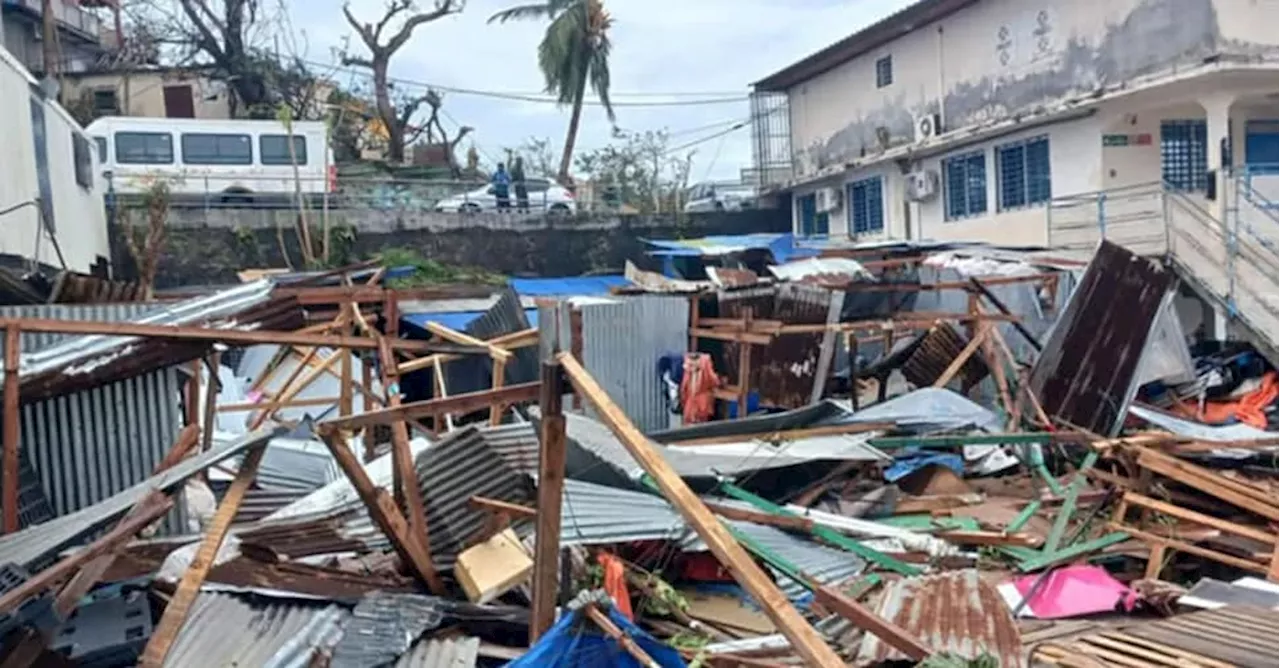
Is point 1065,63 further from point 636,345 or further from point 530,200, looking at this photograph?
point 530,200

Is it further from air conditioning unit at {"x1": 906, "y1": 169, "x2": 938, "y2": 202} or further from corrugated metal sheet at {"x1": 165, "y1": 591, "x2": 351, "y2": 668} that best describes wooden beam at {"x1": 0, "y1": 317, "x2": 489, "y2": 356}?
air conditioning unit at {"x1": 906, "y1": 169, "x2": 938, "y2": 202}

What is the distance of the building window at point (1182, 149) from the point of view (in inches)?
738

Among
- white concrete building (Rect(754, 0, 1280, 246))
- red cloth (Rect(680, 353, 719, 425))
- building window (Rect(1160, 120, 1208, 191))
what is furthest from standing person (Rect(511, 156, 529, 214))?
building window (Rect(1160, 120, 1208, 191))

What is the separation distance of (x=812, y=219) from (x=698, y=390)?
53.6ft

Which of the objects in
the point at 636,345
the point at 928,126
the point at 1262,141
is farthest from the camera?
the point at 928,126

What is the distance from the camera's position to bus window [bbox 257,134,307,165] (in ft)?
80.6

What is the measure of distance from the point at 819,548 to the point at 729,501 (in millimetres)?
821

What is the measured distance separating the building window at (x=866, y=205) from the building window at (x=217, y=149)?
14.5 metres

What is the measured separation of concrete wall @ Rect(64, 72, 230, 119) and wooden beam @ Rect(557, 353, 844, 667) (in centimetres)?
3010

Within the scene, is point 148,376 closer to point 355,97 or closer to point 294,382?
point 294,382

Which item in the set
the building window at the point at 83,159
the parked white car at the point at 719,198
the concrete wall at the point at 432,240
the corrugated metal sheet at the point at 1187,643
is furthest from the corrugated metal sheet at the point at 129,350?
the parked white car at the point at 719,198

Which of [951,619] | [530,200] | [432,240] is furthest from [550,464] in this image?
[530,200]

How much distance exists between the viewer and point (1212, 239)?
16.4 metres

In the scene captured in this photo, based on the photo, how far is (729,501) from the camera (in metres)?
7.50
